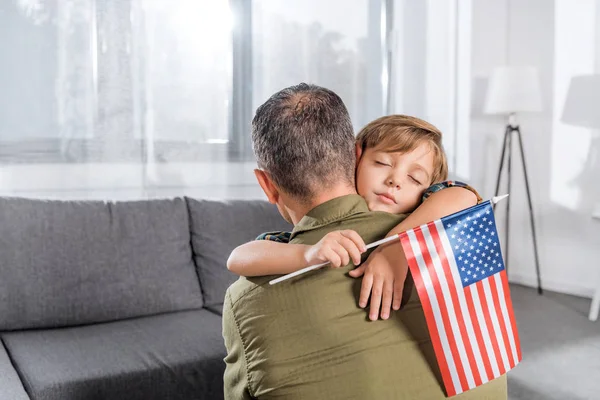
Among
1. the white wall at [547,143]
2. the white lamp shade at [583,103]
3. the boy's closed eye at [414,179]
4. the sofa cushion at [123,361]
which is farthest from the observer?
the white wall at [547,143]

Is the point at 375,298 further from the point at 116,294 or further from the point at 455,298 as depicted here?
the point at 116,294

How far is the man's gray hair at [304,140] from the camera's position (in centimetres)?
101

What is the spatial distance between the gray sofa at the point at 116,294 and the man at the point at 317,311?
3.80 ft

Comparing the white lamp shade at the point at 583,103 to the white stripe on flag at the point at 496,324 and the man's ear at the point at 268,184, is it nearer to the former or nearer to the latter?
the white stripe on flag at the point at 496,324

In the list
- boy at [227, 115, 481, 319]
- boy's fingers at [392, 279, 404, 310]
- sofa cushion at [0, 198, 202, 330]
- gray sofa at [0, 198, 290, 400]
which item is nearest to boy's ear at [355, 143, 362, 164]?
boy at [227, 115, 481, 319]

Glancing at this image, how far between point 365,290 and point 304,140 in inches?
9.6

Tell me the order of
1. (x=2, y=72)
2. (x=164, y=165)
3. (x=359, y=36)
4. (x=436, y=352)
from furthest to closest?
(x=359, y=36)
(x=164, y=165)
(x=2, y=72)
(x=436, y=352)

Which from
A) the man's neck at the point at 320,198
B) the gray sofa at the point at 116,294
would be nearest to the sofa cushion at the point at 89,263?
the gray sofa at the point at 116,294

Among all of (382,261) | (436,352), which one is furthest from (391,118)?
(436,352)

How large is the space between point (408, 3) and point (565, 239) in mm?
2159

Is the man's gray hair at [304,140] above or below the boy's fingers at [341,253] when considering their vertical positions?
above

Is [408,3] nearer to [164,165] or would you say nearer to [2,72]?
[164,165]

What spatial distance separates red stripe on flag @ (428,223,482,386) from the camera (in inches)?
40.9

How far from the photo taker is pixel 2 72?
316cm
